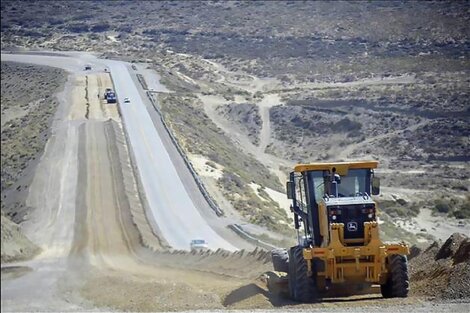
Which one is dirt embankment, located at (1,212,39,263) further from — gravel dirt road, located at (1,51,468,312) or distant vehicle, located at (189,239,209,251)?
distant vehicle, located at (189,239,209,251)

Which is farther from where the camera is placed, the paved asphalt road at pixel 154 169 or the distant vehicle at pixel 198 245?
the distant vehicle at pixel 198 245

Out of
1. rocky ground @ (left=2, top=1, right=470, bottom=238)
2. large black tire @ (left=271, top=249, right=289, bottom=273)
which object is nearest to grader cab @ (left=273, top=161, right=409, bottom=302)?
large black tire @ (left=271, top=249, right=289, bottom=273)

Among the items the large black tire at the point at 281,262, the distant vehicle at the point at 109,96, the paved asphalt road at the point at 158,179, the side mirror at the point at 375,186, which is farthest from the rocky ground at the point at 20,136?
the paved asphalt road at the point at 158,179

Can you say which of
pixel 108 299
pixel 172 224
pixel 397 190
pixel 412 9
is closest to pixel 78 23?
pixel 172 224

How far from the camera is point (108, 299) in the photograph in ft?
42.3

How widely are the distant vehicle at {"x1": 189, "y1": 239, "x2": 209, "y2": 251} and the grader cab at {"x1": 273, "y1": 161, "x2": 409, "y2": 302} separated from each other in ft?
26.8

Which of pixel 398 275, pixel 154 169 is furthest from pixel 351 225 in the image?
pixel 154 169

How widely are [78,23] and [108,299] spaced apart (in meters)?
16.2

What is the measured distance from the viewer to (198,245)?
27531 millimetres

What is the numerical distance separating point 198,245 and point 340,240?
1164cm

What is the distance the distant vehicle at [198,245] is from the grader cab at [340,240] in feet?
26.8

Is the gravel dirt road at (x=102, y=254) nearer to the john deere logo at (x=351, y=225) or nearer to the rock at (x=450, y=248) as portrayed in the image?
the john deere logo at (x=351, y=225)

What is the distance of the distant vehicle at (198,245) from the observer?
26.1 metres

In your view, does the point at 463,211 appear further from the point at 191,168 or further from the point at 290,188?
the point at 290,188
